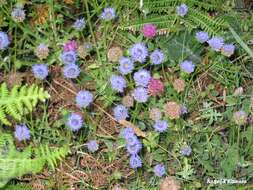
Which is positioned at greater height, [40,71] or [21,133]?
[40,71]

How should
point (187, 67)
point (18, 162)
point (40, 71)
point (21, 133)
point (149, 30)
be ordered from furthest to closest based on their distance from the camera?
1. point (149, 30)
2. point (187, 67)
3. point (40, 71)
4. point (21, 133)
5. point (18, 162)

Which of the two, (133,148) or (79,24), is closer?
(133,148)

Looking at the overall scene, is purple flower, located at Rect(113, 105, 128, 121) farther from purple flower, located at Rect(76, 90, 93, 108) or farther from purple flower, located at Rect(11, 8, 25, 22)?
purple flower, located at Rect(11, 8, 25, 22)

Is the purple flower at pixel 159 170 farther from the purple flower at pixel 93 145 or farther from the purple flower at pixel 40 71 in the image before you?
the purple flower at pixel 40 71

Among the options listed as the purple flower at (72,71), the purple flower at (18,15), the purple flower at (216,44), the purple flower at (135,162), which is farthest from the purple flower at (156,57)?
the purple flower at (18,15)

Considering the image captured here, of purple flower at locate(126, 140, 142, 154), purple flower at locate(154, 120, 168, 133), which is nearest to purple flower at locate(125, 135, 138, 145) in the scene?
purple flower at locate(126, 140, 142, 154)

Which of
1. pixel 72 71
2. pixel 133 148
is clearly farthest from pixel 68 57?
pixel 133 148

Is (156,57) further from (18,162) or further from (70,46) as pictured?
(18,162)
